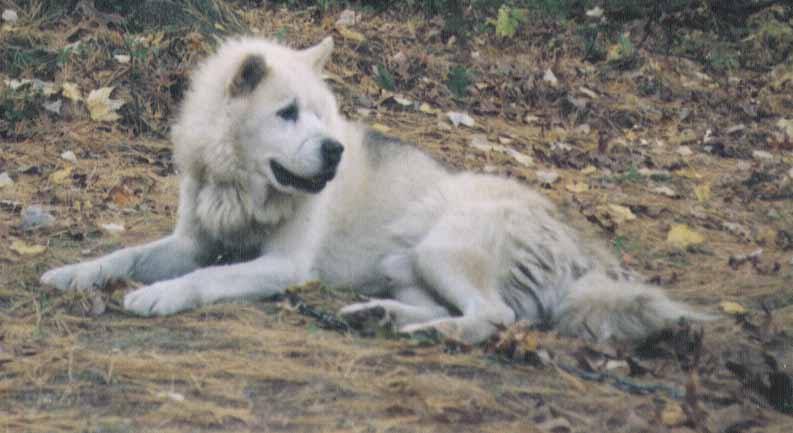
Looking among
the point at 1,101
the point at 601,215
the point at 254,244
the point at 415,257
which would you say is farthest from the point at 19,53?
the point at 601,215

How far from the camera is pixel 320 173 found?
13.6 feet

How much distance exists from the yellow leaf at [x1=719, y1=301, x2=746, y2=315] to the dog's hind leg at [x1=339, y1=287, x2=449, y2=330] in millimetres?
1379

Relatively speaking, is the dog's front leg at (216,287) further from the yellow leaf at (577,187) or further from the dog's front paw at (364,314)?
the yellow leaf at (577,187)

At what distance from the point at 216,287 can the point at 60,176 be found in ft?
6.29

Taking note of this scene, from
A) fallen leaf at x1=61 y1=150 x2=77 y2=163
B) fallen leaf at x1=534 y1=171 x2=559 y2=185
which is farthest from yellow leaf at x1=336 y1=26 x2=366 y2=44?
fallen leaf at x1=61 y1=150 x2=77 y2=163

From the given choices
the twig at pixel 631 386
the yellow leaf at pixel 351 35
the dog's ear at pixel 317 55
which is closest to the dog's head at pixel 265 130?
the dog's ear at pixel 317 55

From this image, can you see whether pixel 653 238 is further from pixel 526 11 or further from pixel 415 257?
pixel 526 11

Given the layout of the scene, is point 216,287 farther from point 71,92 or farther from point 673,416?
point 71,92

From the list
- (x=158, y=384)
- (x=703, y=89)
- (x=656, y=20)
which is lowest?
(x=158, y=384)

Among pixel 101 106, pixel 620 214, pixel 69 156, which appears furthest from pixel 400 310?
pixel 101 106

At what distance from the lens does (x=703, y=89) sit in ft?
33.2

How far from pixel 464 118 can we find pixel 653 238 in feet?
7.59

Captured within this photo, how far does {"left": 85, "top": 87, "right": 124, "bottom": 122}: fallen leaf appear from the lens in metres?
6.26

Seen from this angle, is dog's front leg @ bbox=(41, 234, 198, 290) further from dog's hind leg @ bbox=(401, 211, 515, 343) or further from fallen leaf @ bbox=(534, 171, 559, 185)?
fallen leaf @ bbox=(534, 171, 559, 185)
